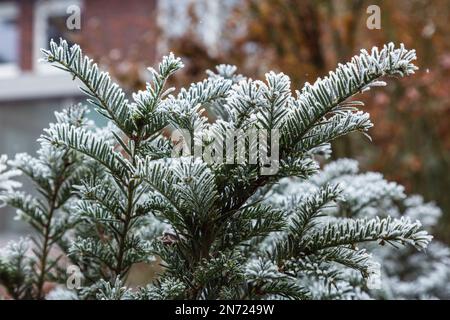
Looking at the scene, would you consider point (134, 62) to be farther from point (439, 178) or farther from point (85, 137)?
point (85, 137)

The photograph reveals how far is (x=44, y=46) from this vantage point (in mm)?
7414

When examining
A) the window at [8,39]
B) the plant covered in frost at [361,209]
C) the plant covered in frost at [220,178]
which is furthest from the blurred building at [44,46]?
the plant covered in frost at [220,178]

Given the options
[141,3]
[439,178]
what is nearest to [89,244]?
[439,178]

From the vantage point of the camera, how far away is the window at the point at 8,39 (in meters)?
7.87

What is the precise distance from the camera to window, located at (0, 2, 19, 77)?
7.87m

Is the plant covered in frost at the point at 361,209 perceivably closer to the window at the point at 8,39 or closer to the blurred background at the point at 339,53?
the blurred background at the point at 339,53

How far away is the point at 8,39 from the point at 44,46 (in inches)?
35.8

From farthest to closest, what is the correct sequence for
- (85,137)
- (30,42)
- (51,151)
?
(30,42) → (51,151) → (85,137)

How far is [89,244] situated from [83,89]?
1.05ft

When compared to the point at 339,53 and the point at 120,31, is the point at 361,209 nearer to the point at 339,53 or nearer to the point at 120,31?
the point at 339,53

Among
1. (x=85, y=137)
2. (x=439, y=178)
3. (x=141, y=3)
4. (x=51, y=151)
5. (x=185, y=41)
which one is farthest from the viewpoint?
(x=141, y=3)

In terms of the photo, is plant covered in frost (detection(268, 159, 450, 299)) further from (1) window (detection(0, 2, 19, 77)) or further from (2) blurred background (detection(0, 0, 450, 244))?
(1) window (detection(0, 2, 19, 77))
